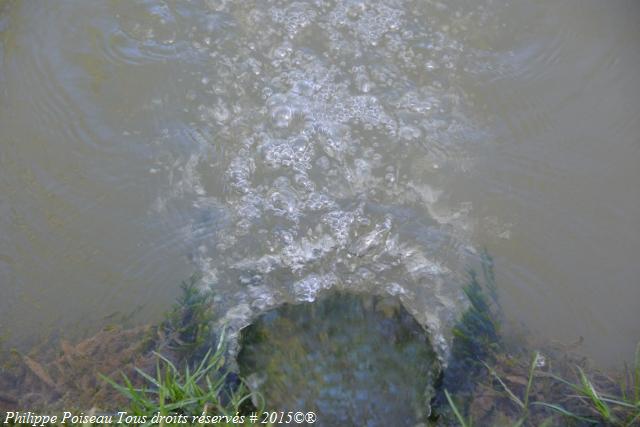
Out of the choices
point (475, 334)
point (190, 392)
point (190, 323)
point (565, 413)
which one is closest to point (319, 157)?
point (190, 323)

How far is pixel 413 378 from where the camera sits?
2734 millimetres

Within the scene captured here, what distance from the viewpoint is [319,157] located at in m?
3.43

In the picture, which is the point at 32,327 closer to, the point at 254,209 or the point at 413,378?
the point at 254,209

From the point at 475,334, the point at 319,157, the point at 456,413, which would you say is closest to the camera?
the point at 456,413

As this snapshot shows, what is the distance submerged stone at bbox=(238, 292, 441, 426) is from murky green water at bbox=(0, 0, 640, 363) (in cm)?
16

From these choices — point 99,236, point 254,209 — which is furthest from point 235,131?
point 99,236

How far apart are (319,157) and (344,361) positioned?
1135mm

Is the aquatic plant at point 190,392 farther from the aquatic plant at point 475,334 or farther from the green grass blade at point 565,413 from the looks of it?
the green grass blade at point 565,413

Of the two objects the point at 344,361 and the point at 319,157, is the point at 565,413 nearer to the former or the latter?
the point at 344,361

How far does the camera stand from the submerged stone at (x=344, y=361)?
8.67ft

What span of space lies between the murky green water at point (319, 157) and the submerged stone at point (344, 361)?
6.3 inches

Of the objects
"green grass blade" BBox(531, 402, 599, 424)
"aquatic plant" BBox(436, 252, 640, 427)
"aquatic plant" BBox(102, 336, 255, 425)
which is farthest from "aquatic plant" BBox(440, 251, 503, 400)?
"aquatic plant" BBox(102, 336, 255, 425)

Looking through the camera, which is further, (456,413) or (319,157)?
(319,157)

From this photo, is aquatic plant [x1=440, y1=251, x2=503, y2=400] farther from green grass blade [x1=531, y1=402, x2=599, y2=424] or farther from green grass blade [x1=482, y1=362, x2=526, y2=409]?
green grass blade [x1=531, y1=402, x2=599, y2=424]
